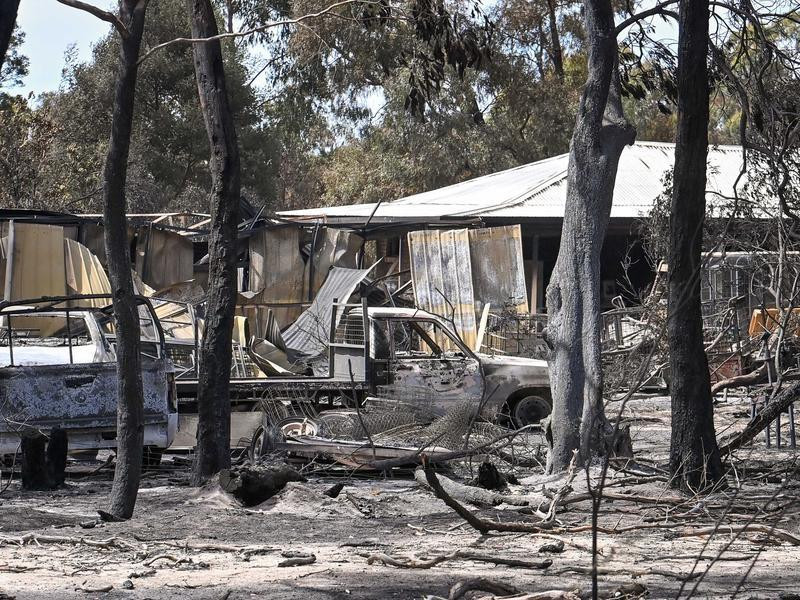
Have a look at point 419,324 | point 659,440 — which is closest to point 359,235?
point 419,324

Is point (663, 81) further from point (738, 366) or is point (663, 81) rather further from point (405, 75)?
point (405, 75)

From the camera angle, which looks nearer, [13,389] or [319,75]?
[13,389]

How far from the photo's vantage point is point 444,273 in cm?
2170

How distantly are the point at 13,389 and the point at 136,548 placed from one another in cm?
378

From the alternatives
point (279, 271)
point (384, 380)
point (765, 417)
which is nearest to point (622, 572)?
point (765, 417)

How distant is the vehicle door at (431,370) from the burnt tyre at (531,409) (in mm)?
952

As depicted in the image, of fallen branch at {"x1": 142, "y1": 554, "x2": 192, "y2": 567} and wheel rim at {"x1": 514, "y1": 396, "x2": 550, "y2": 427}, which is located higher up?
wheel rim at {"x1": 514, "y1": 396, "x2": 550, "y2": 427}

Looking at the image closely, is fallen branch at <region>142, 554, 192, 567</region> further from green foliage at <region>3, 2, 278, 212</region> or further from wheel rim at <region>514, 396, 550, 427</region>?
green foliage at <region>3, 2, 278, 212</region>

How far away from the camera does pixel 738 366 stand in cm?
1806

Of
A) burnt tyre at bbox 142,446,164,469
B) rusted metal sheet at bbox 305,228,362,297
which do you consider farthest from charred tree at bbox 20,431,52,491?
rusted metal sheet at bbox 305,228,362,297

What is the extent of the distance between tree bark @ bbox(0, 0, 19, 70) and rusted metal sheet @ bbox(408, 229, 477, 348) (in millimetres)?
16208

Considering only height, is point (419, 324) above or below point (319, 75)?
below

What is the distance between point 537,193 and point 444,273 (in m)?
5.39

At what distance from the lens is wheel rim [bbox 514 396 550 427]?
14.4 meters
